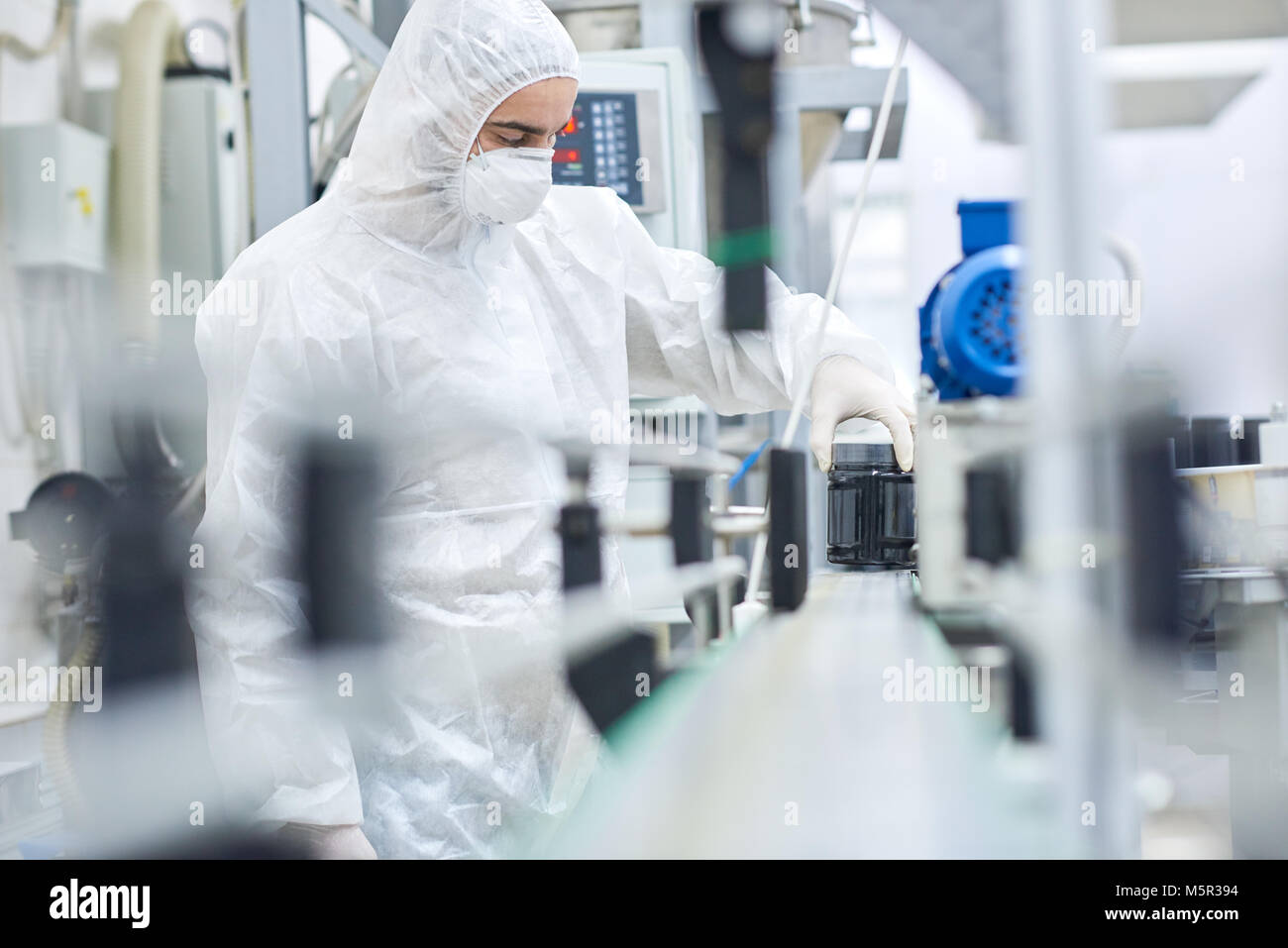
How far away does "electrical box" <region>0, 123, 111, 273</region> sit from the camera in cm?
128

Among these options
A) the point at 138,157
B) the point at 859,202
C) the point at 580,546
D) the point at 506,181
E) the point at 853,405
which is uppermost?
the point at 138,157

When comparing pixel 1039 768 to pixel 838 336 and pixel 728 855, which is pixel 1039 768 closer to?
pixel 728 855

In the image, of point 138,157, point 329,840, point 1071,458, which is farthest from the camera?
point 138,157

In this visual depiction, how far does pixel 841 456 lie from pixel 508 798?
44 centimetres

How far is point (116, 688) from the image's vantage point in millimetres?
806

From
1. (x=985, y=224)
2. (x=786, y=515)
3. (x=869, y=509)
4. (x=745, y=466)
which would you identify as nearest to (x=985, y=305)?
(x=985, y=224)

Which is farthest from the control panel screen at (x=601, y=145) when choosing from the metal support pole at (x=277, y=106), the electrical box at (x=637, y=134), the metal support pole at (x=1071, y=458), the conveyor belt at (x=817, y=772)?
the metal support pole at (x=1071, y=458)

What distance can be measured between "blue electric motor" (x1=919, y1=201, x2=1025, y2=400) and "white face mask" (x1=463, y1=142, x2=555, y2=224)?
422mm

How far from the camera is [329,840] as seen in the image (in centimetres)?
74

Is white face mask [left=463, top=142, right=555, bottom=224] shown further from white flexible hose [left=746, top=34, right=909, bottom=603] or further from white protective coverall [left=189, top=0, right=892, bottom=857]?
white flexible hose [left=746, top=34, right=909, bottom=603]

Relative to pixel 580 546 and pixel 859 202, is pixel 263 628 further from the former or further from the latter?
pixel 859 202

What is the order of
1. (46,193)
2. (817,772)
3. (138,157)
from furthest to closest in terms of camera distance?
(138,157) → (46,193) → (817,772)

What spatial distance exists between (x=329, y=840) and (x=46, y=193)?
1.03 m

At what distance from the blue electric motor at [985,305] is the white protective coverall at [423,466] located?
0.30m
